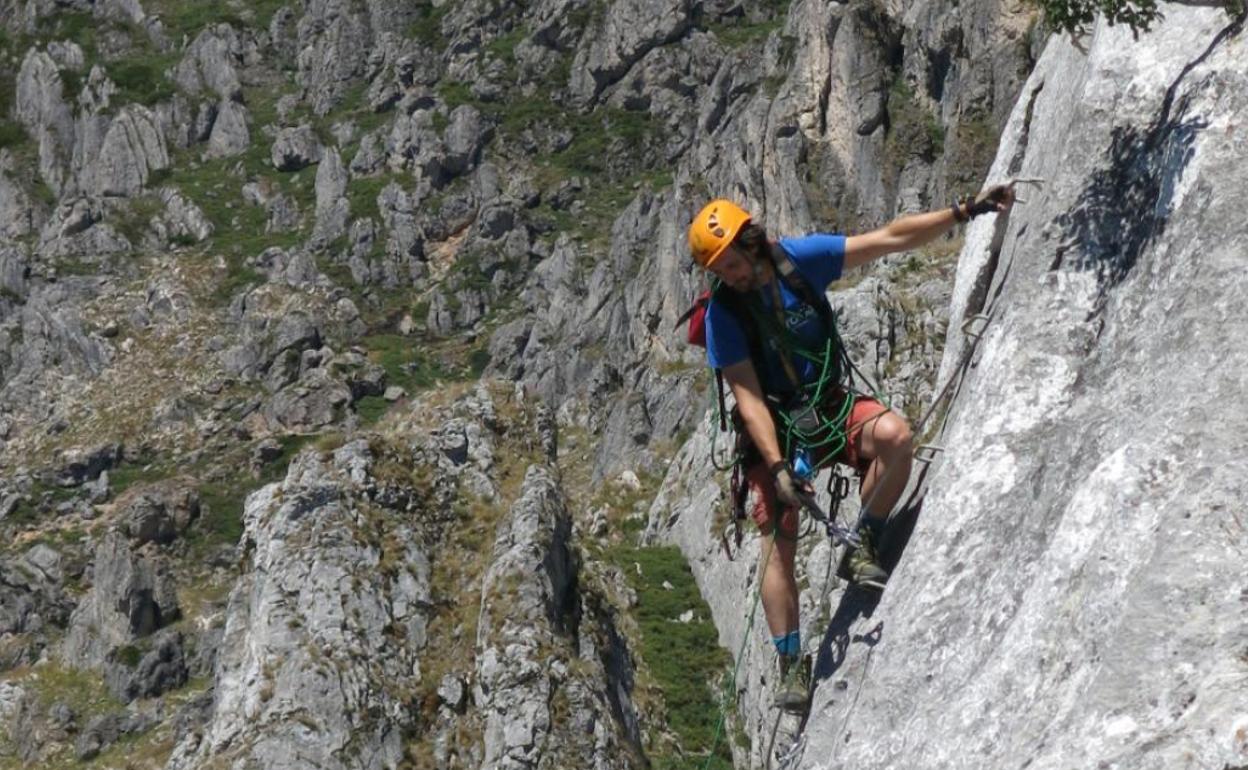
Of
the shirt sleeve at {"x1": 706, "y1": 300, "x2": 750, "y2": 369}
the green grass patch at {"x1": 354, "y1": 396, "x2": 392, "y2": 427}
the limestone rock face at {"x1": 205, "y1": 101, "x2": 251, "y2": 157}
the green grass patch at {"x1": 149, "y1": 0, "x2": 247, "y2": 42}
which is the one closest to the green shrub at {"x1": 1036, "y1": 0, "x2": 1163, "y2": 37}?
the shirt sleeve at {"x1": 706, "y1": 300, "x2": 750, "y2": 369}

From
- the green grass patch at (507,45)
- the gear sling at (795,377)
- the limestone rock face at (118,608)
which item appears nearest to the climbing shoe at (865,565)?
the gear sling at (795,377)

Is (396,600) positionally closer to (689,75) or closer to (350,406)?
(350,406)

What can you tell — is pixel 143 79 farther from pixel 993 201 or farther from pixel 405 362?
pixel 993 201

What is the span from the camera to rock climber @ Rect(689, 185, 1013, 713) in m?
8.83

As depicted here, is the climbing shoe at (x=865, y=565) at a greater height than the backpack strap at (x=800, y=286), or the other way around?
the backpack strap at (x=800, y=286)

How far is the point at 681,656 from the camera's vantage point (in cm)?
2500

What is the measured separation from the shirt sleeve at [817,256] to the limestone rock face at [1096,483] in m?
1.22

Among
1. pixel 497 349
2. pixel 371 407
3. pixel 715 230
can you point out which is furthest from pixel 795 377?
pixel 497 349

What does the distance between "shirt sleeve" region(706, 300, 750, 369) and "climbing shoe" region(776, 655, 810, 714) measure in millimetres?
2311

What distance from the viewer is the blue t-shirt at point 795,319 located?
903 cm

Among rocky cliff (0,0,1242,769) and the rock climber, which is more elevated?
rocky cliff (0,0,1242,769)

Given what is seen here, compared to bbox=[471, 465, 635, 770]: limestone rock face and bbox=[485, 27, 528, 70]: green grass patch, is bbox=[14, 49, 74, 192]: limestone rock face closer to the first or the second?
bbox=[485, 27, 528, 70]: green grass patch

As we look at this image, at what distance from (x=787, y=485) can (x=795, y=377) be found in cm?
90

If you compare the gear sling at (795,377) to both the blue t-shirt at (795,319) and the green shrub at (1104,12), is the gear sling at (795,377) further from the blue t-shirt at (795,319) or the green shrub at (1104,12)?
the green shrub at (1104,12)
